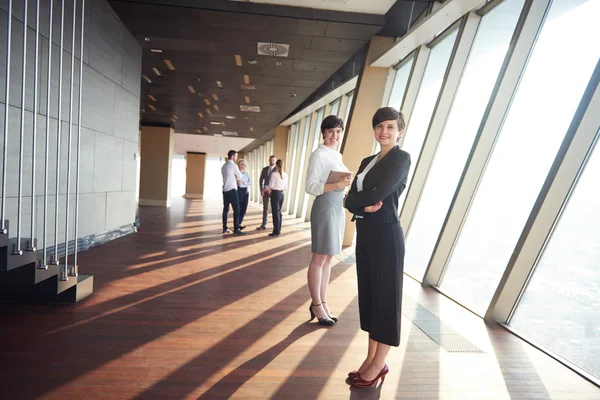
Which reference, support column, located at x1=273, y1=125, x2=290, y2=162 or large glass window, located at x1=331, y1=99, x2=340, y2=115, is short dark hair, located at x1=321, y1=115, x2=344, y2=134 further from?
support column, located at x1=273, y1=125, x2=290, y2=162

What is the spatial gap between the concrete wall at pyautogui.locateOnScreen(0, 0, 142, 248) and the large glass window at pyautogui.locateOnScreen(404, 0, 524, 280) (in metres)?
4.28

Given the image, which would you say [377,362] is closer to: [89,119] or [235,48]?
[89,119]

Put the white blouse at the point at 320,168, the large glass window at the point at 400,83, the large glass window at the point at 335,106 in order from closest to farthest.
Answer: the white blouse at the point at 320,168 → the large glass window at the point at 400,83 → the large glass window at the point at 335,106

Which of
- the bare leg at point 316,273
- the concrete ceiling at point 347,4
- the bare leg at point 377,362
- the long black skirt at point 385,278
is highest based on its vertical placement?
the concrete ceiling at point 347,4

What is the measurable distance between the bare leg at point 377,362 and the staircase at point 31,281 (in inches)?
88.2

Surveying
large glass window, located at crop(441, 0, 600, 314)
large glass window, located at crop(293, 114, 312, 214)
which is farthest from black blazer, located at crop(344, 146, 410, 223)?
large glass window, located at crop(293, 114, 312, 214)

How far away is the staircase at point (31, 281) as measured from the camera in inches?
97.3

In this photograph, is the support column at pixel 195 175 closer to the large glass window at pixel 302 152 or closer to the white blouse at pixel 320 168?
the large glass window at pixel 302 152

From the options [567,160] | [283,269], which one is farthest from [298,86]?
[567,160]

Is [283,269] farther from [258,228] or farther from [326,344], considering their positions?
[258,228]

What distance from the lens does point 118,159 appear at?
6727 mm

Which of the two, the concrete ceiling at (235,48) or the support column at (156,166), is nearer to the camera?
the concrete ceiling at (235,48)

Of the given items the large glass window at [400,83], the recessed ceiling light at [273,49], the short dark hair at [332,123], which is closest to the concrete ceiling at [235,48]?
the recessed ceiling light at [273,49]

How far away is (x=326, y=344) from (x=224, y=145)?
23.0 metres
